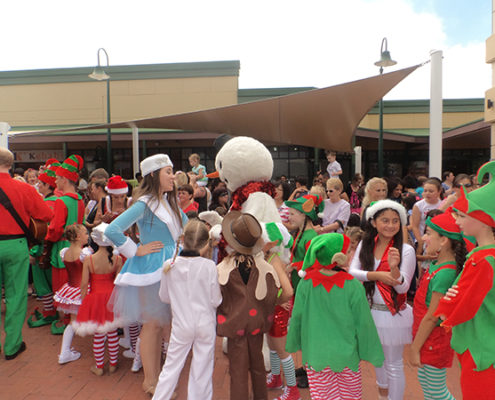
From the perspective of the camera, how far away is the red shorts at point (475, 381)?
5.34ft

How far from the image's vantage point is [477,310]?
1649 mm

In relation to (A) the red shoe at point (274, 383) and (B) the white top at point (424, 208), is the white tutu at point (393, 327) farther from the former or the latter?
(B) the white top at point (424, 208)

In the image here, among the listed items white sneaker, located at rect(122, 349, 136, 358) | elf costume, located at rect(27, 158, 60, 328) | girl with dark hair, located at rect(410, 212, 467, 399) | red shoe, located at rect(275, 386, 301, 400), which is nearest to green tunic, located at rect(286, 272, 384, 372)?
girl with dark hair, located at rect(410, 212, 467, 399)

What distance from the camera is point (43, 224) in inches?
147

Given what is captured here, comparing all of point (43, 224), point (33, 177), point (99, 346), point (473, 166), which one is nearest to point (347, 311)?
point (99, 346)

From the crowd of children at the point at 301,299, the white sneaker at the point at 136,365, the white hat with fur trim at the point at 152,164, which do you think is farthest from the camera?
the white sneaker at the point at 136,365

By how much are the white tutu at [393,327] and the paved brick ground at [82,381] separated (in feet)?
2.24

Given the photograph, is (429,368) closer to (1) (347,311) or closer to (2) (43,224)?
(1) (347,311)

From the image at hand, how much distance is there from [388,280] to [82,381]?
2.56m

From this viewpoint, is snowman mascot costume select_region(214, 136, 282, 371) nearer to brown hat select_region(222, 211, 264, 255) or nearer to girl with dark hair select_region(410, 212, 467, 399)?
brown hat select_region(222, 211, 264, 255)

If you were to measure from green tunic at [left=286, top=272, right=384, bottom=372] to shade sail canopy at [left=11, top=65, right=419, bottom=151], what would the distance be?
4.10 m

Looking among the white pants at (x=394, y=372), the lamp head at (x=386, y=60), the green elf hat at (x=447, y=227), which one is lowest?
the white pants at (x=394, y=372)

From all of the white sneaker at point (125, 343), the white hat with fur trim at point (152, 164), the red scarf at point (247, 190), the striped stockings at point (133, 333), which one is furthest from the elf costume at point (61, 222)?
the red scarf at point (247, 190)

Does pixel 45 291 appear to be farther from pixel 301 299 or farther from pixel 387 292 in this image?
pixel 387 292
